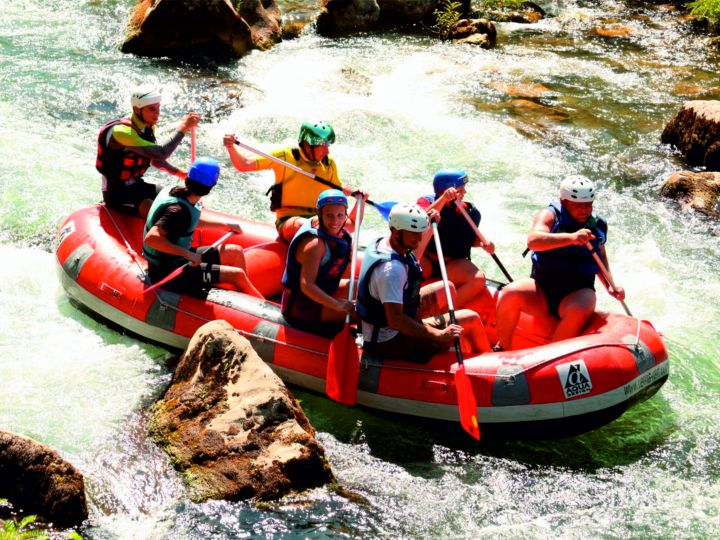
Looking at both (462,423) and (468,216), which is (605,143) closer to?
(468,216)

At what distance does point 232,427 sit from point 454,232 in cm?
218

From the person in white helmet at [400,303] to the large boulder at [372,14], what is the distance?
8948 millimetres

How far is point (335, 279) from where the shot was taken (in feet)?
19.9

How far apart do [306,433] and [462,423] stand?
0.96 metres

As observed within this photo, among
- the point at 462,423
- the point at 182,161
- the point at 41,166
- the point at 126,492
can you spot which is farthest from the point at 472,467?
the point at 41,166

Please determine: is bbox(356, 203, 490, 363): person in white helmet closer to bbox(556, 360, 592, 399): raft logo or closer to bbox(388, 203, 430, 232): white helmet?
bbox(388, 203, 430, 232): white helmet

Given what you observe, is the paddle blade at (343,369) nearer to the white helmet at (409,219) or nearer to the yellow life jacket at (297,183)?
the white helmet at (409,219)

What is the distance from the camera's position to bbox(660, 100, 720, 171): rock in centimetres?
1018

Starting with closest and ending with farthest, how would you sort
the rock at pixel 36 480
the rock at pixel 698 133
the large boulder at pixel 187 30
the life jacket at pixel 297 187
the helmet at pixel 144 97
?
the rock at pixel 36 480, the life jacket at pixel 297 187, the helmet at pixel 144 97, the rock at pixel 698 133, the large boulder at pixel 187 30

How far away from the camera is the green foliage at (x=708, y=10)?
1470cm

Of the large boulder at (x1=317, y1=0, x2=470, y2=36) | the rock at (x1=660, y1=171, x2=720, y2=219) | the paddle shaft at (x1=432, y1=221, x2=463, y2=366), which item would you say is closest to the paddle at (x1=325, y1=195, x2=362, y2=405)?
the paddle shaft at (x1=432, y1=221, x2=463, y2=366)

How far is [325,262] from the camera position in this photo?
19.5 ft

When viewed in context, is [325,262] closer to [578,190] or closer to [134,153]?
[578,190]

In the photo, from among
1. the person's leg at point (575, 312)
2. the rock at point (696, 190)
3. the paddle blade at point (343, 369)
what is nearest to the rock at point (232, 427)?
the paddle blade at point (343, 369)
